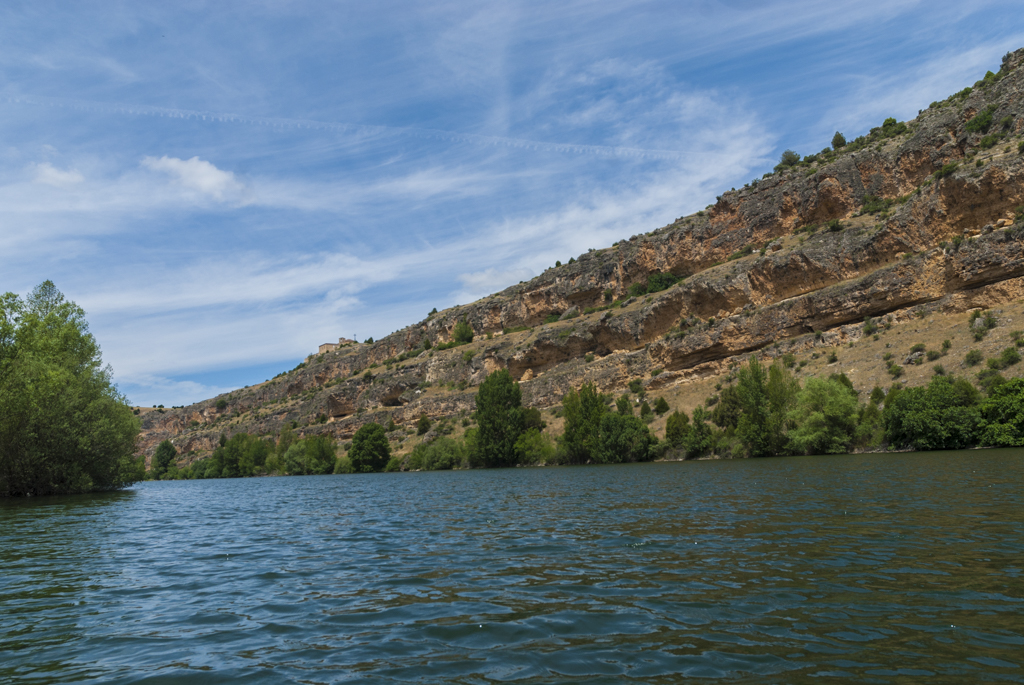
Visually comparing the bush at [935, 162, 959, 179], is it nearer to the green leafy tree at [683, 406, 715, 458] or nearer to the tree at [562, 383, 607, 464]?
the green leafy tree at [683, 406, 715, 458]

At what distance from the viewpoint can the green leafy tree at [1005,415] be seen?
3734 centimetres

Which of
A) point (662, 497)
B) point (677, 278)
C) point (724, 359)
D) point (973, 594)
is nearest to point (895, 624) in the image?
point (973, 594)

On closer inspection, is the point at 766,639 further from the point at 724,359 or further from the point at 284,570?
the point at 724,359

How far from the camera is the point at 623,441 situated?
63125 mm

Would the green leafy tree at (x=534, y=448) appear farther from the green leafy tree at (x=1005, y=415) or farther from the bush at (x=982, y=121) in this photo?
the bush at (x=982, y=121)

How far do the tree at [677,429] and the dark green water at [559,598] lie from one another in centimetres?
4023

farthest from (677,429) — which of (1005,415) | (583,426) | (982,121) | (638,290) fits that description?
(982,121)

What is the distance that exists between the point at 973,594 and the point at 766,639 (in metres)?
3.65

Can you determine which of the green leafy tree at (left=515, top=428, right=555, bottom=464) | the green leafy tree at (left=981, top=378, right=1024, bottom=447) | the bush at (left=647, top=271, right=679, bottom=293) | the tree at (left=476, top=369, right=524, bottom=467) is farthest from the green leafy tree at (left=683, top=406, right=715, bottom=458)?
the bush at (left=647, top=271, right=679, bottom=293)

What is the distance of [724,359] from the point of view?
7594cm

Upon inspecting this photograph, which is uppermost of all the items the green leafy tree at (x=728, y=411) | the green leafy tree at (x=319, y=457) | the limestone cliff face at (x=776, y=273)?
the limestone cliff face at (x=776, y=273)

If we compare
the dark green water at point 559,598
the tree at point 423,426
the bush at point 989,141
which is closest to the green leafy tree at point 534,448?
the tree at point 423,426

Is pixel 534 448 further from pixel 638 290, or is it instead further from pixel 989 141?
pixel 989 141

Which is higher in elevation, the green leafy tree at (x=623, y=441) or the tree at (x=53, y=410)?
the tree at (x=53, y=410)
